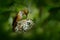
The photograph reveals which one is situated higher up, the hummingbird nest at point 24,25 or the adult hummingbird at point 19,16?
the adult hummingbird at point 19,16

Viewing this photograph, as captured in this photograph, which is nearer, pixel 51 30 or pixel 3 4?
pixel 51 30

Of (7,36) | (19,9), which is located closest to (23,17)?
(19,9)

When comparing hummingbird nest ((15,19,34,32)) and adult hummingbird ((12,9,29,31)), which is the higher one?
adult hummingbird ((12,9,29,31))

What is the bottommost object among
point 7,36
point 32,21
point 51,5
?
point 7,36

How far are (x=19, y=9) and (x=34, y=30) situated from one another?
19 cm

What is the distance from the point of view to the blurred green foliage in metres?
1.42

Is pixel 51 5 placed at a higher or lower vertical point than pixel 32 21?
higher

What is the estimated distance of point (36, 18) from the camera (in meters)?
1.47

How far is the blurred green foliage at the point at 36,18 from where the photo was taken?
56.0 inches

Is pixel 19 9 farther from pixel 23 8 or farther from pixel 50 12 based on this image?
pixel 50 12

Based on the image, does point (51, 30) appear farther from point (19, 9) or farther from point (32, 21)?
point (19, 9)

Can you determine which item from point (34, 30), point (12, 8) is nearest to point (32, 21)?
point (34, 30)

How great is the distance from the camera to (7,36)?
57.3 inches

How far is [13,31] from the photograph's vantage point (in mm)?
1462
